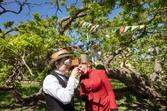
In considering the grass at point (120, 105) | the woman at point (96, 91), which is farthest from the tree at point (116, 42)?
the woman at point (96, 91)

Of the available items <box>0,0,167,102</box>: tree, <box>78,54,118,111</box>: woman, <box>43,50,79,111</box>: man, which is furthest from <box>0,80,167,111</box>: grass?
<box>43,50,79,111</box>: man

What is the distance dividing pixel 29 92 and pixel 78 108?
14.8 feet

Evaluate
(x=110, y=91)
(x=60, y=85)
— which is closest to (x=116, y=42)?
(x=110, y=91)

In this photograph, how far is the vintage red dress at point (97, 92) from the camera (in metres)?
3.12

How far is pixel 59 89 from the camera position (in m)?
2.25

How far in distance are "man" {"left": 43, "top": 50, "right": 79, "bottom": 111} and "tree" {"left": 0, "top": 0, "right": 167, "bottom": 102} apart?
1854 millimetres

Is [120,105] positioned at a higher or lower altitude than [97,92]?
lower

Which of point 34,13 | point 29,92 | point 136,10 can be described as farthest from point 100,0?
point 29,92

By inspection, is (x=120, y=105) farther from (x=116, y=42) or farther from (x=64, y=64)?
(x=64, y=64)

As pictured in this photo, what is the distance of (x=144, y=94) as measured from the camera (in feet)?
29.9

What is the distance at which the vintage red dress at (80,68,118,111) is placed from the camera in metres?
3.12

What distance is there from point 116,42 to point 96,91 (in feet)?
22.0

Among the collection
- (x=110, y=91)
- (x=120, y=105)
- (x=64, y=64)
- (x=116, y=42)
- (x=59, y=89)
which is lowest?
(x=120, y=105)

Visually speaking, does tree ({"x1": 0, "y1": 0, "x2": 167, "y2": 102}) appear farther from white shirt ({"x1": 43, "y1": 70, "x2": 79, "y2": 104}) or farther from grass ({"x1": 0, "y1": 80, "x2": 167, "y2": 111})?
white shirt ({"x1": 43, "y1": 70, "x2": 79, "y2": 104})
